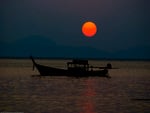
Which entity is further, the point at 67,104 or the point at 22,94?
the point at 22,94

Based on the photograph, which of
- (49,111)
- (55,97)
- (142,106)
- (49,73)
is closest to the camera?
(49,111)

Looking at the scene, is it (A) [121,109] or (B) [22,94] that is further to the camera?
(B) [22,94]

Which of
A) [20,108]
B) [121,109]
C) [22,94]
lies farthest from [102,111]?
[22,94]

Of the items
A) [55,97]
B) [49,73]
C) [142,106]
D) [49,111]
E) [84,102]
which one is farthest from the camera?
[49,73]

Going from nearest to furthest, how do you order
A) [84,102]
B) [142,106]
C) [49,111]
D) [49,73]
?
1. [49,111]
2. [142,106]
3. [84,102]
4. [49,73]

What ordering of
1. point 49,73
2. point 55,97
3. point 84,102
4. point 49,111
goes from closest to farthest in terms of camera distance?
point 49,111 → point 84,102 → point 55,97 → point 49,73

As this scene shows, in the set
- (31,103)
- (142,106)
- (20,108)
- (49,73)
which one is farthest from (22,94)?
(49,73)

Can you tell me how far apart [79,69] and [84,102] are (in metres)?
26.5

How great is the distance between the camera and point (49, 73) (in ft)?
180

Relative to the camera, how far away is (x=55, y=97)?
32281 millimetres

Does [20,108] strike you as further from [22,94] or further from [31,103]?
[22,94]

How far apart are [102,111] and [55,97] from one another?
742 centimetres

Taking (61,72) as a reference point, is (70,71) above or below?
above

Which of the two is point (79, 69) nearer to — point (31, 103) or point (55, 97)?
point (55, 97)
